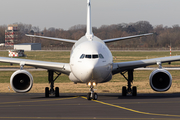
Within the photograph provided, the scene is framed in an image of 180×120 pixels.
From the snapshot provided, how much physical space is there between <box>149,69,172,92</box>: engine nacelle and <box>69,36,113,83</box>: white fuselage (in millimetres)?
3348

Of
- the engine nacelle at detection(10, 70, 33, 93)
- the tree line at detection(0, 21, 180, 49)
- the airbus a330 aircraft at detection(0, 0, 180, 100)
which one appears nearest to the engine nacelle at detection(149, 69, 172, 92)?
the airbus a330 aircraft at detection(0, 0, 180, 100)

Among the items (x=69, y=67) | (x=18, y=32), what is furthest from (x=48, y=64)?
(x=18, y=32)

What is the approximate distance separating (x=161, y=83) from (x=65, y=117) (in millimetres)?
10351

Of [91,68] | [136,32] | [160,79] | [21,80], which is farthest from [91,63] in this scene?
[136,32]

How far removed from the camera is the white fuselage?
18922 millimetres

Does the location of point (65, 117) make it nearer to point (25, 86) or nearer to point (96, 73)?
point (96, 73)

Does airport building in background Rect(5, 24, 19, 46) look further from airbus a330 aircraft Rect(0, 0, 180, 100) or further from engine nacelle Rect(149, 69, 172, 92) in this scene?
engine nacelle Rect(149, 69, 172, 92)

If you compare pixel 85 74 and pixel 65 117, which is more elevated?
pixel 85 74

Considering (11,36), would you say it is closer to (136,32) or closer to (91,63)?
(136,32)

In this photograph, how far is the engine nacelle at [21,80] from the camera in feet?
72.1

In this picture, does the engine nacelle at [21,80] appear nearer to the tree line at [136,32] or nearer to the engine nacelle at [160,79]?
the engine nacelle at [160,79]

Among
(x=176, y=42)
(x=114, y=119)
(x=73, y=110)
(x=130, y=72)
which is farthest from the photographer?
(x=176, y=42)

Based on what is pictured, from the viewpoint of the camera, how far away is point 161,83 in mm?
22484

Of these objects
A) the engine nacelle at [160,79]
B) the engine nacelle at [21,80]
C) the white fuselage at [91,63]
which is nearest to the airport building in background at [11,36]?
the engine nacelle at [21,80]
